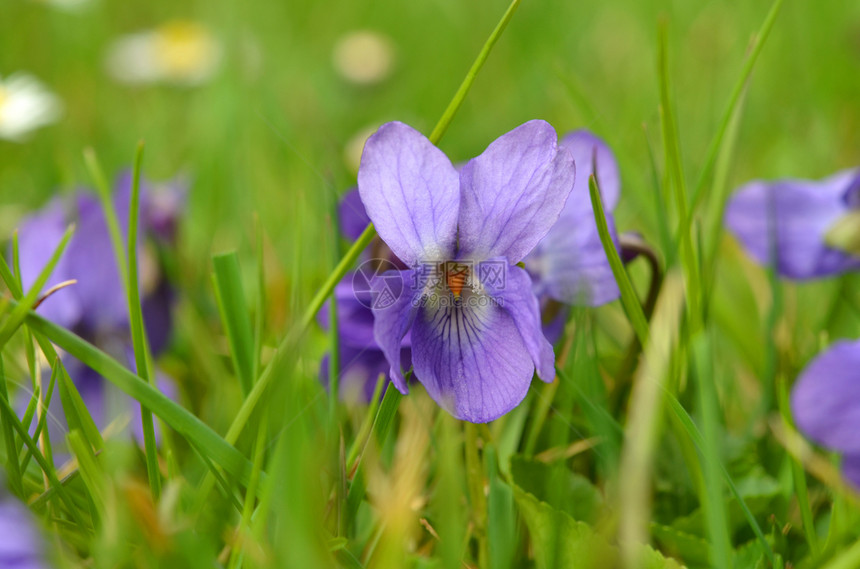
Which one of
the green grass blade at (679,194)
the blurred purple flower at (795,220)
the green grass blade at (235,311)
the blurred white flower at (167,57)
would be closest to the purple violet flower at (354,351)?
the green grass blade at (235,311)

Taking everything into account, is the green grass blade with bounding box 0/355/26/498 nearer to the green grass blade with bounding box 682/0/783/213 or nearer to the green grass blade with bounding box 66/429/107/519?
the green grass blade with bounding box 66/429/107/519

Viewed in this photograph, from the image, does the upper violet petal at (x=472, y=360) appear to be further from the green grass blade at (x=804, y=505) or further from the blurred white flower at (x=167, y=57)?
the blurred white flower at (x=167, y=57)

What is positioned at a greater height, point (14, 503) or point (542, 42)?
point (542, 42)

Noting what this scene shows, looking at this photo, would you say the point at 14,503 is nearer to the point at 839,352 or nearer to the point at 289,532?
the point at 289,532

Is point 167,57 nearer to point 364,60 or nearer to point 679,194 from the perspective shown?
point 364,60

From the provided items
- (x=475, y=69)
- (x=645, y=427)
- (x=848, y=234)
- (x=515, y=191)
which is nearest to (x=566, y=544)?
(x=645, y=427)

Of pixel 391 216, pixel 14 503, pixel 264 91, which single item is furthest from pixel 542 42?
pixel 14 503
